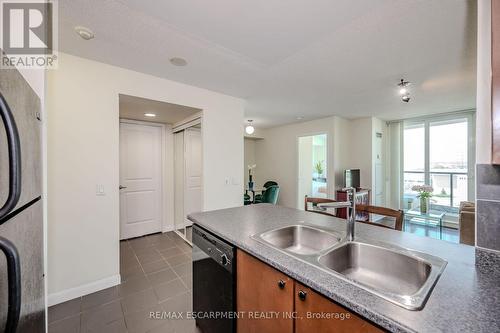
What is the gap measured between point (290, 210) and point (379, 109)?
3.52 metres

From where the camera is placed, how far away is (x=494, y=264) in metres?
0.87

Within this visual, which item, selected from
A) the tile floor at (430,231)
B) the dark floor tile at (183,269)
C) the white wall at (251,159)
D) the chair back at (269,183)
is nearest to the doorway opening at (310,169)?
the chair back at (269,183)

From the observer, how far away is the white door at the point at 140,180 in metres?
3.61

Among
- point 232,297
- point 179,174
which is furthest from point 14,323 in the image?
point 179,174

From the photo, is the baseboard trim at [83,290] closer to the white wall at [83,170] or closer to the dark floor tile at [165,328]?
the white wall at [83,170]

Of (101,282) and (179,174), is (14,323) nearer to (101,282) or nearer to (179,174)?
(101,282)

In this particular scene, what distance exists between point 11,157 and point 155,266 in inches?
104

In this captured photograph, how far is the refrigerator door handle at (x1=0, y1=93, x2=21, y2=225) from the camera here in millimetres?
489

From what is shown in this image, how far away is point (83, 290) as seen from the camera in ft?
7.00

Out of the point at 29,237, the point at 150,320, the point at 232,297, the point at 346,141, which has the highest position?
the point at 346,141

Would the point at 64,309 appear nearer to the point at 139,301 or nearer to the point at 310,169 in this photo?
the point at 139,301

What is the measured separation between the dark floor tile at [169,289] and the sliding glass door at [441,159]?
18.4ft

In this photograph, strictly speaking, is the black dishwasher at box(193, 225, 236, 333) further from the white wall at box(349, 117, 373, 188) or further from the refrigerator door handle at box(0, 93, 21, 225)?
the white wall at box(349, 117, 373, 188)

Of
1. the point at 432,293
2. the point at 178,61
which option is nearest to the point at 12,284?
the point at 432,293
